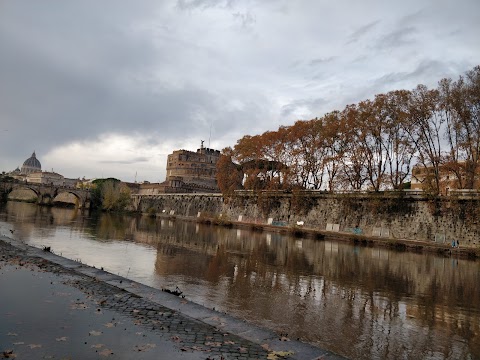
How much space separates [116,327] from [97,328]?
10.9 inches

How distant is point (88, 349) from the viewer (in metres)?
4.98

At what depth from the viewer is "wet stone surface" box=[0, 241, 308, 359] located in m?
4.95

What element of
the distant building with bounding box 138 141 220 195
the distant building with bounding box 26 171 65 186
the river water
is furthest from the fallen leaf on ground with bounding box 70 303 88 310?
the distant building with bounding box 26 171 65 186

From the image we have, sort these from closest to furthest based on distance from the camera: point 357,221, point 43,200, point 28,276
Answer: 1. point 28,276
2. point 357,221
3. point 43,200

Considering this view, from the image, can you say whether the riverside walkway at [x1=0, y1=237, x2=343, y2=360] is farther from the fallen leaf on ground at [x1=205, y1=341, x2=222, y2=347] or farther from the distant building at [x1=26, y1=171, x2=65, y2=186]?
the distant building at [x1=26, y1=171, x2=65, y2=186]

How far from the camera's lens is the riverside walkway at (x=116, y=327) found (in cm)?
500

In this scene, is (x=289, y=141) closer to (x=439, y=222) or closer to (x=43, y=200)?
(x=439, y=222)

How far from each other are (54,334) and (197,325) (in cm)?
217

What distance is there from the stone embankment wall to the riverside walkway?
32.2 metres

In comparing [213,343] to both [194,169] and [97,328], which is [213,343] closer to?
[97,328]

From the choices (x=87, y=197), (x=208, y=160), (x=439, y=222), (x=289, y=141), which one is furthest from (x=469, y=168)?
(x=208, y=160)

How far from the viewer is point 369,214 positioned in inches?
1601

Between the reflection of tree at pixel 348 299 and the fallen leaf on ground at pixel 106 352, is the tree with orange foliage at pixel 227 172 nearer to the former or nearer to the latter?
the reflection of tree at pixel 348 299

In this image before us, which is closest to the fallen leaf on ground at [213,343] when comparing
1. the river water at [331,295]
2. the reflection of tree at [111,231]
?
the river water at [331,295]
